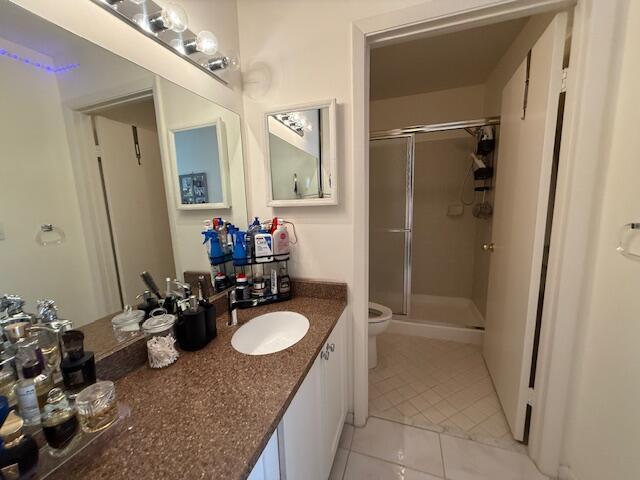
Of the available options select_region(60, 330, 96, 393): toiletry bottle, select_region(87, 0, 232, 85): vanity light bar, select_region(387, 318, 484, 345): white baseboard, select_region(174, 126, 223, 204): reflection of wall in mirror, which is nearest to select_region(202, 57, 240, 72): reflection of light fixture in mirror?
select_region(87, 0, 232, 85): vanity light bar

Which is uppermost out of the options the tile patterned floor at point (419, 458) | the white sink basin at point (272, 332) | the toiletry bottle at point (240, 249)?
the toiletry bottle at point (240, 249)

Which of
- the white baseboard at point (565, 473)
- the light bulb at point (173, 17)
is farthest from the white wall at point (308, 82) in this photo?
the white baseboard at point (565, 473)

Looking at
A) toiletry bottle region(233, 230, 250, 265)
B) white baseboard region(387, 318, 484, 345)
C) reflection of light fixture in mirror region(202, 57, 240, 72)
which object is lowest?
white baseboard region(387, 318, 484, 345)

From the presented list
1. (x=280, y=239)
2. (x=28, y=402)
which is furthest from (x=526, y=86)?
(x=28, y=402)

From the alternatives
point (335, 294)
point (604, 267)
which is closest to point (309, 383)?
point (335, 294)

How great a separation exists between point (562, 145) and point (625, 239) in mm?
422

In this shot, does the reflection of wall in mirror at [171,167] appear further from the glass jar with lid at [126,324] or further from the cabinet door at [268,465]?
the cabinet door at [268,465]

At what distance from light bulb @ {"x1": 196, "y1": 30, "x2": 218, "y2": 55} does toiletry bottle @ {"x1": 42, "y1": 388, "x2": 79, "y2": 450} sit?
4.03 ft

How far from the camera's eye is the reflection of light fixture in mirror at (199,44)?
1028 millimetres

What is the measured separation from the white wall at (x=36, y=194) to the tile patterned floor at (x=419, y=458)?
1.33 meters

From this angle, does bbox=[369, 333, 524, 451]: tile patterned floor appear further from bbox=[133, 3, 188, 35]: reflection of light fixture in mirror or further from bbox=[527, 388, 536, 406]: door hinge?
bbox=[133, 3, 188, 35]: reflection of light fixture in mirror

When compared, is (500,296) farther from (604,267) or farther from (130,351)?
(130,351)

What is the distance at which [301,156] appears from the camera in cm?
134

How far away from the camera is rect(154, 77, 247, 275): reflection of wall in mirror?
1.02m
